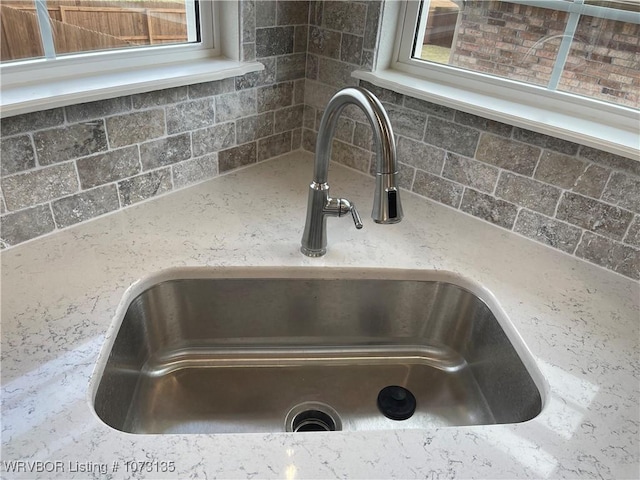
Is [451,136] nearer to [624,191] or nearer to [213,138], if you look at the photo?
[624,191]

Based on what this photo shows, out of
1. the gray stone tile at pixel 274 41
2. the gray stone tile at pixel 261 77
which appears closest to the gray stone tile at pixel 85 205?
the gray stone tile at pixel 261 77

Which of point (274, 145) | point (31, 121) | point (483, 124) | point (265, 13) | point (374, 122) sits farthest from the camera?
point (274, 145)

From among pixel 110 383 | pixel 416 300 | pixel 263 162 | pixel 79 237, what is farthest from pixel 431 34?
pixel 110 383

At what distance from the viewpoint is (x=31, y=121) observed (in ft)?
2.94

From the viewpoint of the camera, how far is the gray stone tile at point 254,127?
131 cm

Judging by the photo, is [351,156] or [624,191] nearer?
[624,191]

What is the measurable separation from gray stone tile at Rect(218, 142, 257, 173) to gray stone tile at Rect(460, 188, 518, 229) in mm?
612

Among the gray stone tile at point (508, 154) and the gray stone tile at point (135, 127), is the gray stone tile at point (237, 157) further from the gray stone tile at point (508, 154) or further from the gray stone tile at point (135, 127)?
the gray stone tile at point (508, 154)

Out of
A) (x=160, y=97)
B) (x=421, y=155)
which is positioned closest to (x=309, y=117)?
(x=421, y=155)

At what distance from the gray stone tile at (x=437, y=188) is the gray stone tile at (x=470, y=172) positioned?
21 mm

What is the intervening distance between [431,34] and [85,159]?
907 mm

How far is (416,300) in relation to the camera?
1032mm

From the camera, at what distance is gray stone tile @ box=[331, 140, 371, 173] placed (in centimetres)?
137

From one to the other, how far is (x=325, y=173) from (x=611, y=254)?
0.65 meters
